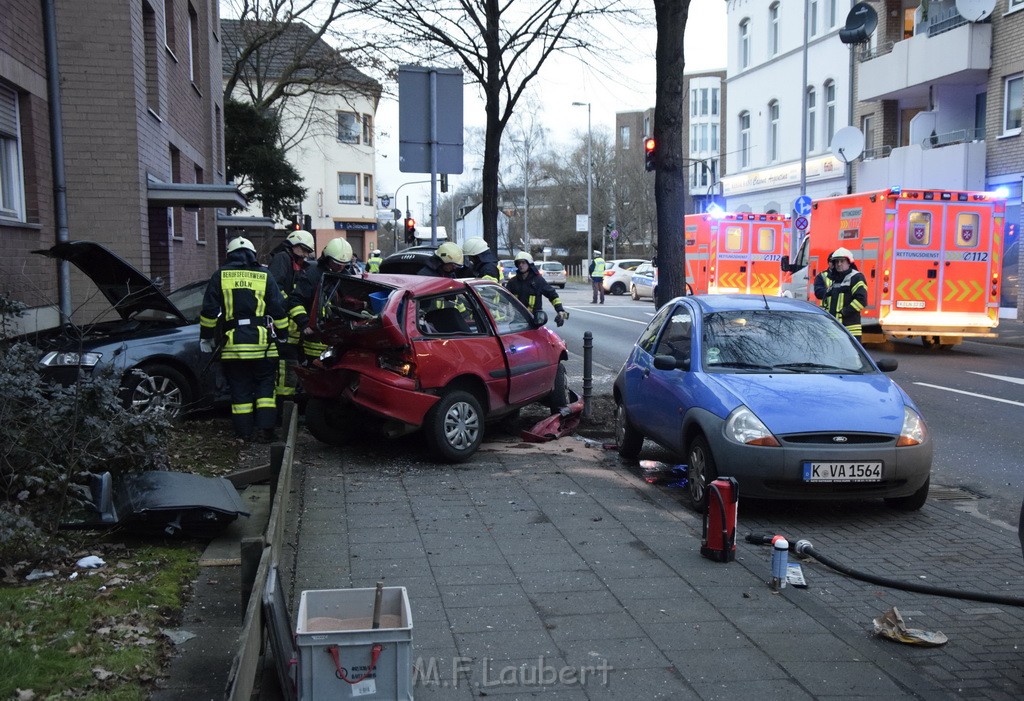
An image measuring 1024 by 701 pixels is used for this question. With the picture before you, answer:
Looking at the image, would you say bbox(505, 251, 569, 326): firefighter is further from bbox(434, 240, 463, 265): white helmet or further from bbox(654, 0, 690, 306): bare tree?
bbox(654, 0, 690, 306): bare tree

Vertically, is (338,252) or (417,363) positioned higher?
(338,252)

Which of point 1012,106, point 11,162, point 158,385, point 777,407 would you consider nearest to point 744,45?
point 1012,106

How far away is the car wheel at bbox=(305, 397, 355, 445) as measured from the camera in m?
9.27

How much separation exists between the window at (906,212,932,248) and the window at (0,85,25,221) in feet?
47.3

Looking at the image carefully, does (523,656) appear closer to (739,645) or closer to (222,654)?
(739,645)

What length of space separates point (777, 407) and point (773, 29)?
36.8m

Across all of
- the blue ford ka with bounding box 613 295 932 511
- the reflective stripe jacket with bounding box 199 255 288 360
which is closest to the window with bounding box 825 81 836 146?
the blue ford ka with bounding box 613 295 932 511

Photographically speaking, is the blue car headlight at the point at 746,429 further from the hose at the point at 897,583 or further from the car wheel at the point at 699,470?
the hose at the point at 897,583

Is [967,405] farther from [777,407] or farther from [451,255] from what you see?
[451,255]

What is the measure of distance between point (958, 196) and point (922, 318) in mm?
2301

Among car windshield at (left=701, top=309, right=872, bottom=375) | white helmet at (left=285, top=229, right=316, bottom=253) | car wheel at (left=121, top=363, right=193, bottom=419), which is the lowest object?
car wheel at (left=121, top=363, right=193, bottom=419)

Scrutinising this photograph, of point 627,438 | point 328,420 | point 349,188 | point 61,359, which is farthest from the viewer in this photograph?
point 349,188

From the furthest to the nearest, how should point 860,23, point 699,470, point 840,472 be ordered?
point 860,23 < point 699,470 < point 840,472

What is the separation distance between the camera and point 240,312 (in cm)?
900
